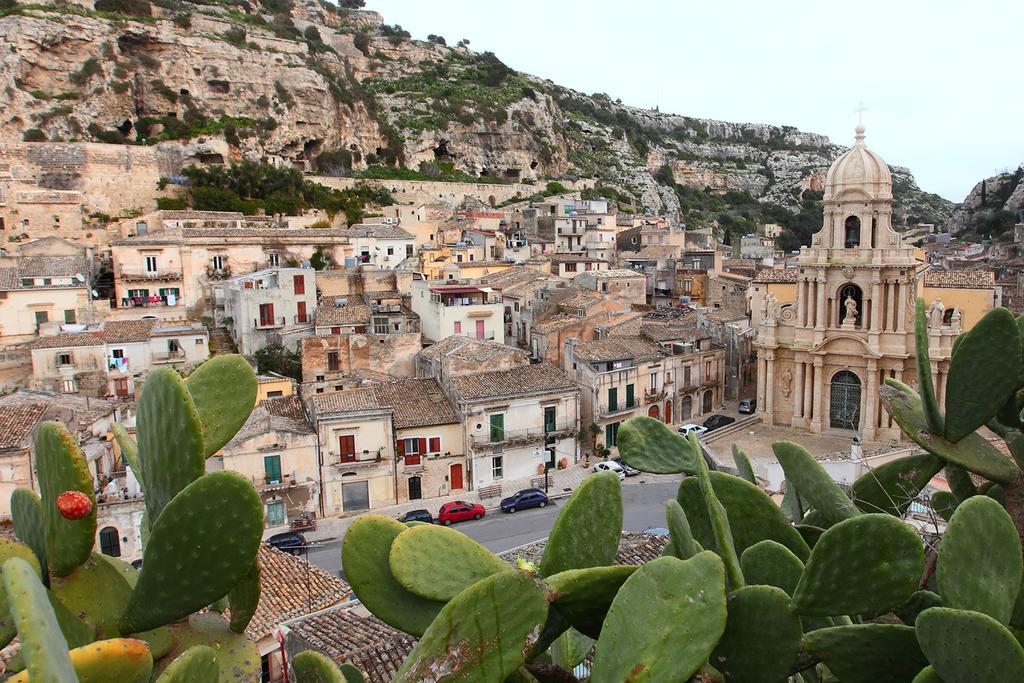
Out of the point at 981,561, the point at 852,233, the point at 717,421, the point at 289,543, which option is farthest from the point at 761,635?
the point at 717,421

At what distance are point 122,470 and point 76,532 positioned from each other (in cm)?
2016

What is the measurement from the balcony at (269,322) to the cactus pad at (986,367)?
97.5 ft

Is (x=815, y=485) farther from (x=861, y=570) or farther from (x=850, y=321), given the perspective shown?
(x=850, y=321)

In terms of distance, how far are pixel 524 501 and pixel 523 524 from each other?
1.31m

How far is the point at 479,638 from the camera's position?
2385 mm

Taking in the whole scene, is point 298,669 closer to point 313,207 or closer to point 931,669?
point 931,669

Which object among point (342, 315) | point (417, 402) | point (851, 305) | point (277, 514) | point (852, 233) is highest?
point (852, 233)

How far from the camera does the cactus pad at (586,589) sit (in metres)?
2.61

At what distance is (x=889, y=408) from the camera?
5.18 m

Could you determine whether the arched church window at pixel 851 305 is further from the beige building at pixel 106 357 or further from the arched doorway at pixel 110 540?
the beige building at pixel 106 357

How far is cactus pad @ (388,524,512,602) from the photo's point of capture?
8.98ft

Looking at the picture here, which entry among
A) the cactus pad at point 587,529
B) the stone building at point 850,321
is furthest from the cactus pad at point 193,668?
the stone building at point 850,321

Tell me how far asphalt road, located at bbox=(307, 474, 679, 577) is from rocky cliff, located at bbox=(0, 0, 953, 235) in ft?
142

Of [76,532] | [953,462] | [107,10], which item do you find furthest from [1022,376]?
[107,10]
